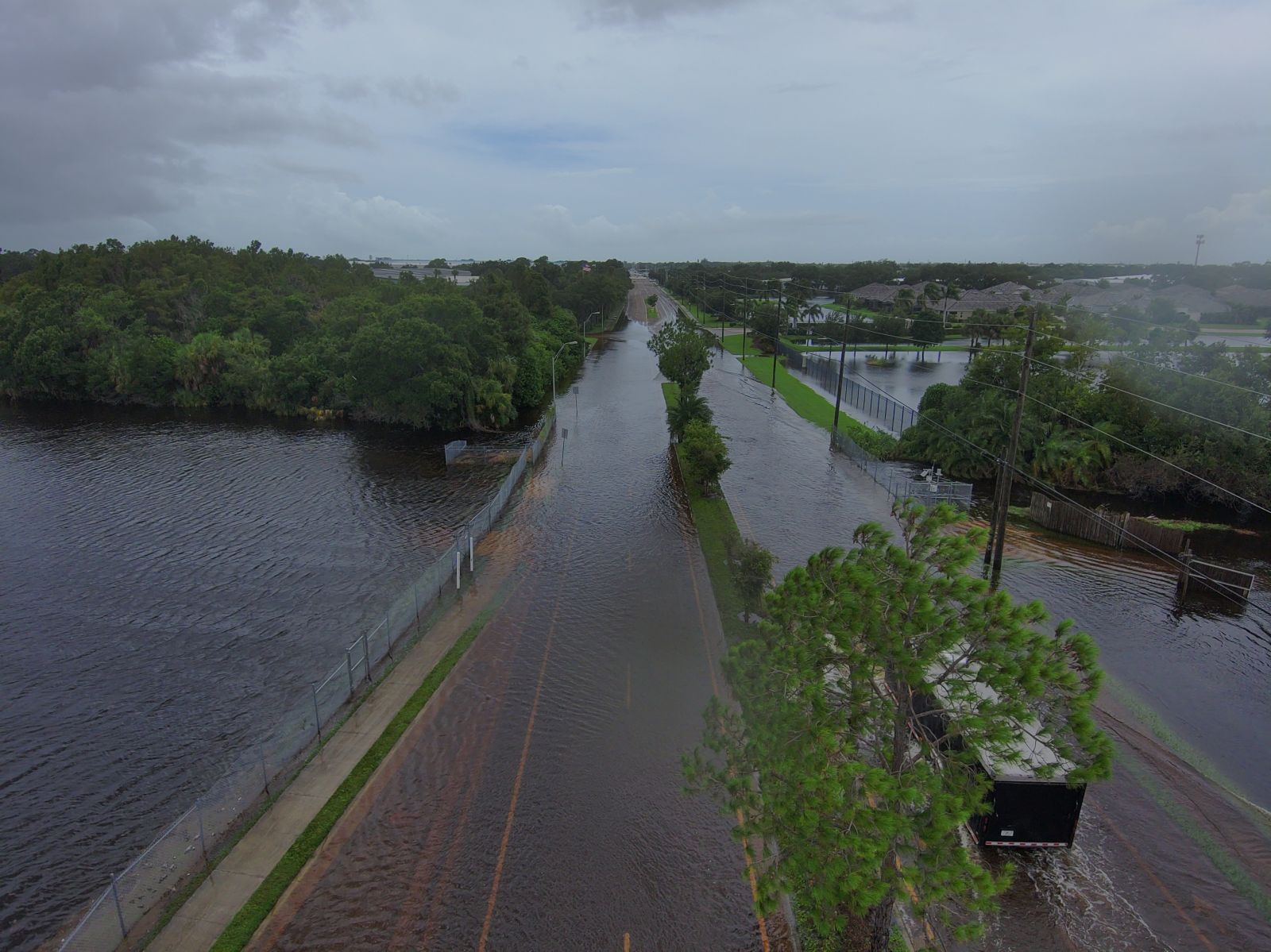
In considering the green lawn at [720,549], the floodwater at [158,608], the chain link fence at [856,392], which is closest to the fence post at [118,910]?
the floodwater at [158,608]

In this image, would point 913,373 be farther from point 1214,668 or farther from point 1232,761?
point 1232,761

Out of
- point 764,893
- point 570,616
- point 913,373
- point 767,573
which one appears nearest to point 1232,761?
point 767,573

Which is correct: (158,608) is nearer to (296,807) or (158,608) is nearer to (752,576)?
(296,807)

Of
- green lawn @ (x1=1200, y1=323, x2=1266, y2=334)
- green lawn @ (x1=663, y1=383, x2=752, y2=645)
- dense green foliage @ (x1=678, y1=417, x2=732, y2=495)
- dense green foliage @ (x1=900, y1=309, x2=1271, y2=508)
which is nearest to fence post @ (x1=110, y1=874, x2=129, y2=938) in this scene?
green lawn @ (x1=663, y1=383, x2=752, y2=645)

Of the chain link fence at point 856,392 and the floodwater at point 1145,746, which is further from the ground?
the chain link fence at point 856,392

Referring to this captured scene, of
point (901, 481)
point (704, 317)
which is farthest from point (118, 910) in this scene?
point (704, 317)

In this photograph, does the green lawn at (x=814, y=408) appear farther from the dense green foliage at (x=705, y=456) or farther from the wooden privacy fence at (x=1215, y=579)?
the wooden privacy fence at (x=1215, y=579)
